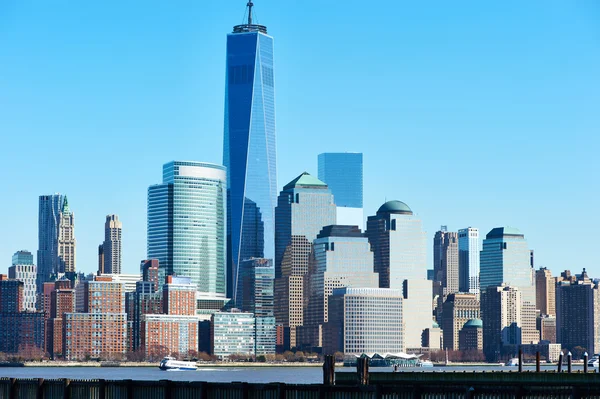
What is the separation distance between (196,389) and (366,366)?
9392mm

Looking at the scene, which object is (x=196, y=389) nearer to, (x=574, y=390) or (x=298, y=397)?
(x=298, y=397)

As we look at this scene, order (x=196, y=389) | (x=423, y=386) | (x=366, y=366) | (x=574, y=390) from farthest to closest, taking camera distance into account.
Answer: (x=366, y=366), (x=196, y=389), (x=423, y=386), (x=574, y=390)

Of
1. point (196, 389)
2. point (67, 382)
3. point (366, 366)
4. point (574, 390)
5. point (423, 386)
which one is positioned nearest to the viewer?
point (574, 390)

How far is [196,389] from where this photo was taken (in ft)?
153

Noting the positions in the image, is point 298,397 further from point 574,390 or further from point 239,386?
point 574,390

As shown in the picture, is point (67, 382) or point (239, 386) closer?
point (239, 386)

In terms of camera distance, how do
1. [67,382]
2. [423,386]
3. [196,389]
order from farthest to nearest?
1. [67,382]
2. [196,389]
3. [423,386]

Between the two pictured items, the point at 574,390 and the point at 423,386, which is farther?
the point at 423,386

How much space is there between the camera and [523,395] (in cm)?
4038

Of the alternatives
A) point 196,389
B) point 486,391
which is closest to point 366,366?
point 196,389

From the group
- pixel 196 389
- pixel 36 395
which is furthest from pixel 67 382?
pixel 196 389

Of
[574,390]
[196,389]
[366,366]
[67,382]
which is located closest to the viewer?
[574,390]

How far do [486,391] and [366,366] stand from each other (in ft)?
44.1

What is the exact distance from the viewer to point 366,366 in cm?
5391
